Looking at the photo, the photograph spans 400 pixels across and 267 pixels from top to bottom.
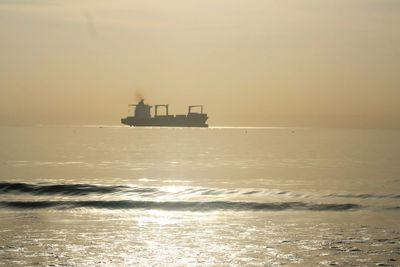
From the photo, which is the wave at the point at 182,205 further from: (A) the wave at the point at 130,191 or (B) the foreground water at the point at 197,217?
(A) the wave at the point at 130,191

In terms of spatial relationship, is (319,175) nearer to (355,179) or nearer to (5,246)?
(355,179)

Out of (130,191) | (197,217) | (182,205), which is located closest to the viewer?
(197,217)

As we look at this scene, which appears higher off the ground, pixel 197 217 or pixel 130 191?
pixel 130 191

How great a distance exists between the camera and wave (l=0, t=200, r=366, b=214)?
32.0 metres

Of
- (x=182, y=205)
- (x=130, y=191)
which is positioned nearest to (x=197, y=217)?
(x=182, y=205)

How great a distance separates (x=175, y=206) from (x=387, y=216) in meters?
11.3

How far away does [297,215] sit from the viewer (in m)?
29.3

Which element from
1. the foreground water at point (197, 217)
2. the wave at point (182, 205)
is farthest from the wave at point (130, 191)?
the wave at point (182, 205)

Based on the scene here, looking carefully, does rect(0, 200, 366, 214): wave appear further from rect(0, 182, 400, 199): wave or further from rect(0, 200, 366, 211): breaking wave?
rect(0, 182, 400, 199): wave

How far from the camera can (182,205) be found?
3328 centimetres

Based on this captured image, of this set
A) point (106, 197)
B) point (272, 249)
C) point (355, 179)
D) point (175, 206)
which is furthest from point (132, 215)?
point (355, 179)

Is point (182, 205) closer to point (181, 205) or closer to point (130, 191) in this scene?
point (181, 205)

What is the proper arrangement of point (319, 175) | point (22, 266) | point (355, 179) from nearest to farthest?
point (22, 266) → point (355, 179) → point (319, 175)

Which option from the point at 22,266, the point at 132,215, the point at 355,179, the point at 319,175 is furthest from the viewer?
the point at 319,175
